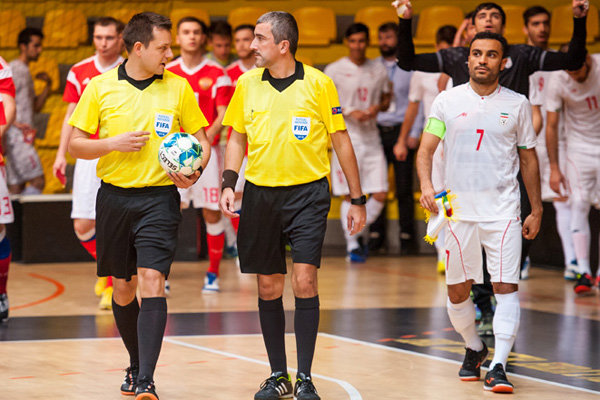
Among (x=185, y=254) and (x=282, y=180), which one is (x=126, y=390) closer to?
(x=282, y=180)

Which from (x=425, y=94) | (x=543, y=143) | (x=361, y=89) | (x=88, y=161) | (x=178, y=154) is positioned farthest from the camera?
(x=361, y=89)

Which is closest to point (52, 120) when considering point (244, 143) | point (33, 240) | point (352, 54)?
point (33, 240)

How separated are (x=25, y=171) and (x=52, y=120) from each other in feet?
4.66

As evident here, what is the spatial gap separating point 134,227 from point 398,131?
6899mm

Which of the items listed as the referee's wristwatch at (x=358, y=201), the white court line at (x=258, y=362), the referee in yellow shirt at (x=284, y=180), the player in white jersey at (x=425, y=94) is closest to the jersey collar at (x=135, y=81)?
the referee in yellow shirt at (x=284, y=180)

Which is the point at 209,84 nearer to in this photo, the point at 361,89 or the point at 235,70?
the point at 235,70

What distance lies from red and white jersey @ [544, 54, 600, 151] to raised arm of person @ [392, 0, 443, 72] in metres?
2.53

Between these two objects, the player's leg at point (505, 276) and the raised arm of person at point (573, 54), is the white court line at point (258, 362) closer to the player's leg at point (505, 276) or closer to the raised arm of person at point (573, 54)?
the player's leg at point (505, 276)

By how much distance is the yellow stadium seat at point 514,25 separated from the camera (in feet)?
43.1

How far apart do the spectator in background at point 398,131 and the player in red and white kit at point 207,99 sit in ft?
10.3

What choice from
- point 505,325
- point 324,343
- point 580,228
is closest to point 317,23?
point 580,228

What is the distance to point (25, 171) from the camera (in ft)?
38.8

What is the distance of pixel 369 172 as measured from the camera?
11.1 m

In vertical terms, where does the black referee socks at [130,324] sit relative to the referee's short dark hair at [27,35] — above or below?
below
